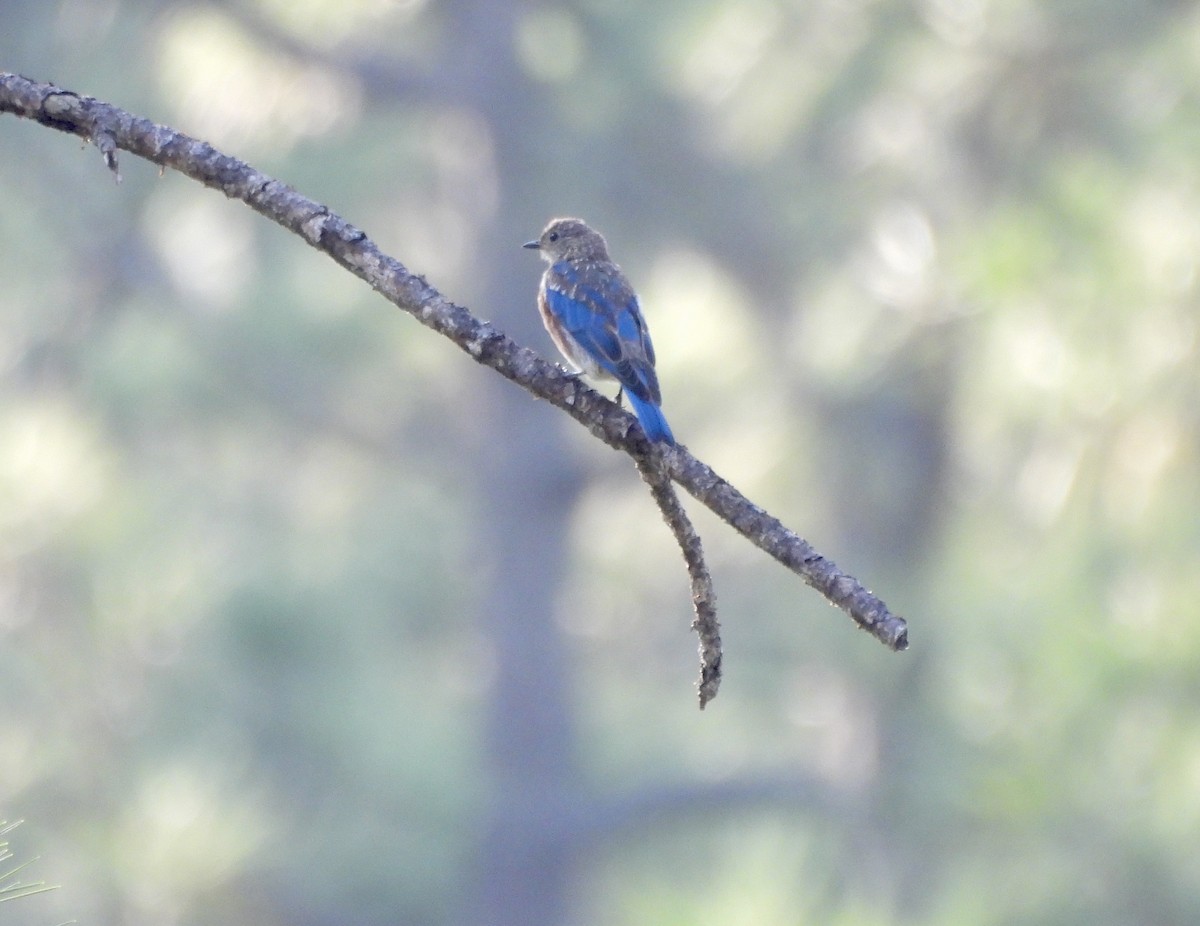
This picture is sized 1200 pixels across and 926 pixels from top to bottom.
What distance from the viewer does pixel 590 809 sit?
9.55m

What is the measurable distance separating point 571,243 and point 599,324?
2.69 ft

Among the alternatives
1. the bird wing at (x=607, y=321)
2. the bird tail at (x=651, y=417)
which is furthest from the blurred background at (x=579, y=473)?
the bird tail at (x=651, y=417)

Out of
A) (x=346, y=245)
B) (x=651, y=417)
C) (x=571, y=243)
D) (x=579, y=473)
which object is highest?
(x=579, y=473)

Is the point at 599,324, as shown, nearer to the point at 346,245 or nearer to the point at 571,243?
the point at 571,243

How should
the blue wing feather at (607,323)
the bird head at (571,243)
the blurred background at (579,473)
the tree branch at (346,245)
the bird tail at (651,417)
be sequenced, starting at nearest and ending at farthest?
1. the tree branch at (346,245)
2. the bird tail at (651,417)
3. the blue wing feather at (607,323)
4. the bird head at (571,243)
5. the blurred background at (579,473)

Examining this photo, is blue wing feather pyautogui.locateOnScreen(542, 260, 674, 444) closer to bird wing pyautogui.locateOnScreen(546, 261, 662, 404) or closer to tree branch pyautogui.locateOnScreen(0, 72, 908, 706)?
bird wing pyautogui.locateOnScreen(546, 261, 662, 404)

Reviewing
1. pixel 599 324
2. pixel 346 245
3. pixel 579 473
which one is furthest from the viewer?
pixel 579 473

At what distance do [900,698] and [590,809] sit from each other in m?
2.76

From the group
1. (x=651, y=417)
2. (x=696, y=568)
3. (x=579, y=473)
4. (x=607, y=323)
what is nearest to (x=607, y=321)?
(x=607, y=323)

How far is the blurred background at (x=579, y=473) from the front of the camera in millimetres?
4535

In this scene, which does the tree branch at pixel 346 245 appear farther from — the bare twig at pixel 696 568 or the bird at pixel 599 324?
the bird at pixel 599 324

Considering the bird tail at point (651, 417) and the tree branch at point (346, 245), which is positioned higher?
the bird tail at point (651, 417)

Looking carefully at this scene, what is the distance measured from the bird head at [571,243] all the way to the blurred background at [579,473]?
101 cm

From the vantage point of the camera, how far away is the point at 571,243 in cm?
431
